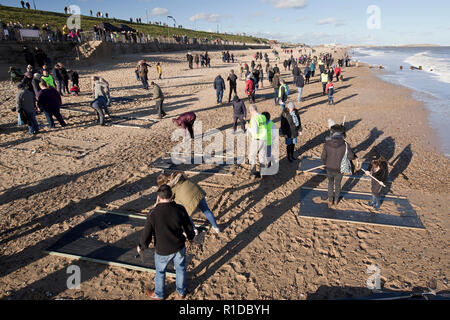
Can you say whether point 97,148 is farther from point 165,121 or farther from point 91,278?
point 91,278

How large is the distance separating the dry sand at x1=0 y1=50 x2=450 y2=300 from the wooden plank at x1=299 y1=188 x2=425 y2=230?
166 mm

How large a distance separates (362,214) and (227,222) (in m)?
3.15

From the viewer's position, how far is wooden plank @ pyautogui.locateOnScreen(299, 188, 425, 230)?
5.74m

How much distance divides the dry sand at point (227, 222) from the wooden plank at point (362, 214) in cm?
17

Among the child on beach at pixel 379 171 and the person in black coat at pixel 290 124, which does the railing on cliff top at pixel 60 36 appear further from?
the child on beach at pixel 379 171

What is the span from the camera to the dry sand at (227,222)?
171 inches

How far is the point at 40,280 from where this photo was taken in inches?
172

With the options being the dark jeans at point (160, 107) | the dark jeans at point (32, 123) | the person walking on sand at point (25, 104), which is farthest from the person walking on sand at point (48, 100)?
the dark jeans at point (160, 107)

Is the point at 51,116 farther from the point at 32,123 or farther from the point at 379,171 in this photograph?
the point at 379,171

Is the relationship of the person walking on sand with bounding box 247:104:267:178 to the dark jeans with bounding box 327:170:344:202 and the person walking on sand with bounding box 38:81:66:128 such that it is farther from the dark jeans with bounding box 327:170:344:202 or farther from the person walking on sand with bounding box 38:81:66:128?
the person walking on sand with bounding box 38:81:66:128

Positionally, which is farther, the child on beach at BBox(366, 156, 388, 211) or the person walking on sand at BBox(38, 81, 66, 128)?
the person walking on sand at BBox(38, 81, 66, 128)

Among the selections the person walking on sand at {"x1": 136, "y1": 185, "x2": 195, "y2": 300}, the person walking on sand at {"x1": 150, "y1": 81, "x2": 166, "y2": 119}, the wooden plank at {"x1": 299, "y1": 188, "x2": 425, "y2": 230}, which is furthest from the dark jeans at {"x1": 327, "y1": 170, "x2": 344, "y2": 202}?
the person walking on sand at {"x1": 150, "y1": 81, "x2": 166, "y2": 119}
